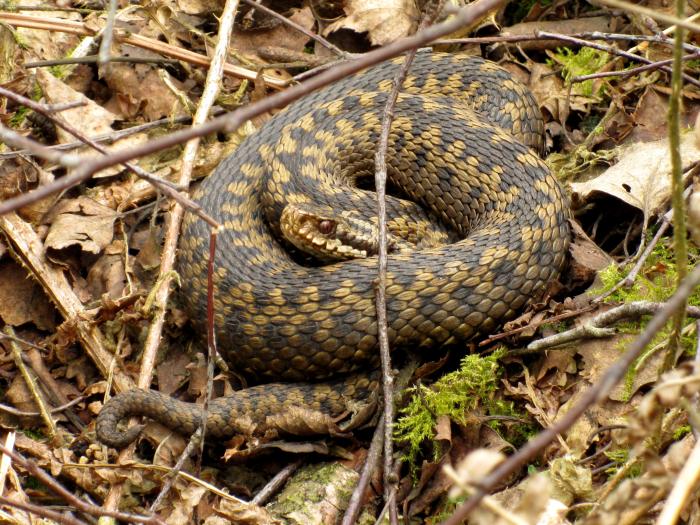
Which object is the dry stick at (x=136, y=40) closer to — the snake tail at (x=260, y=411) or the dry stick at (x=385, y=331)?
the dry stick at (x=385, y=331)

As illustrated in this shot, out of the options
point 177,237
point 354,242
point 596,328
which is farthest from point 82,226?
point 596,328

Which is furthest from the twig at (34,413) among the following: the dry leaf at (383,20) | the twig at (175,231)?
the dry leaf at (383,20)

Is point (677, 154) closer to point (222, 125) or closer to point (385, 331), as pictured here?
point (222, 125)

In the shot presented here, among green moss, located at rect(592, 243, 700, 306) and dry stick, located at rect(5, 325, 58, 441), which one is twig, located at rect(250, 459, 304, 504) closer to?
dry stick, located at rect(5, 325, 58, 441)

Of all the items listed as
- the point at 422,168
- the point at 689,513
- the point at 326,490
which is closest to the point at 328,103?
the point at 422,168

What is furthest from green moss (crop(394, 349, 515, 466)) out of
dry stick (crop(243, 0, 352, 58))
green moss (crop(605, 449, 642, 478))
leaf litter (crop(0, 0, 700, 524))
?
dry stick (crop(243, 0, 352, 58))

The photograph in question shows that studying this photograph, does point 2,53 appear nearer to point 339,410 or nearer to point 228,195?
point 228,195
